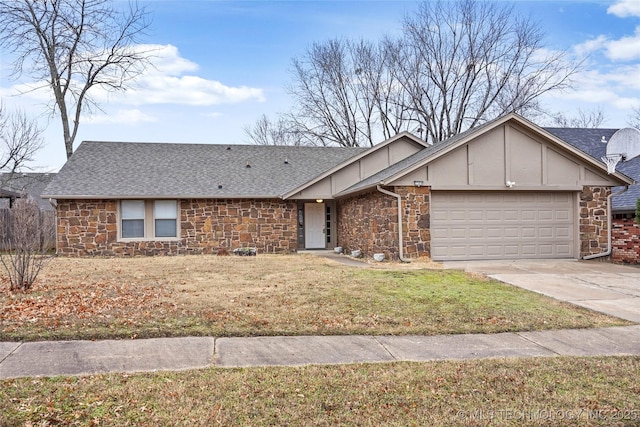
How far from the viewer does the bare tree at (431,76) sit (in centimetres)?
2803

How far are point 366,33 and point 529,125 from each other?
2027cm

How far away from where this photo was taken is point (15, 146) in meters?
27.0

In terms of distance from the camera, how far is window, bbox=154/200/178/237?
669 inches

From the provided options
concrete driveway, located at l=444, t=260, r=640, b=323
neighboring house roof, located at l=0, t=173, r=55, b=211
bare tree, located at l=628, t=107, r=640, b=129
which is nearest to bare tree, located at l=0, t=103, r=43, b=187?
neighboring house roof, located at l=0, t=173, r=55, b=211

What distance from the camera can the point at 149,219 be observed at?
16875 millimetres

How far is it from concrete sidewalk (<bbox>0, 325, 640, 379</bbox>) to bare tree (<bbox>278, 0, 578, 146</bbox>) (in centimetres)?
2507

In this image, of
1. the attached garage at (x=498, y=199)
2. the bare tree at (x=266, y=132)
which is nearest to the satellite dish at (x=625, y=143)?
the attached garage at (x=498, y=199)

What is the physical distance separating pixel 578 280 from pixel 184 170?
1394cm

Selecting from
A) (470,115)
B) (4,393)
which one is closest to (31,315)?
(4,393)

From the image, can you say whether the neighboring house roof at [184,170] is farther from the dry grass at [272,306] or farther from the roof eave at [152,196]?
the dry grass at [272,306]

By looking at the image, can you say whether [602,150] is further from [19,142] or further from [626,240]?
[19,142]

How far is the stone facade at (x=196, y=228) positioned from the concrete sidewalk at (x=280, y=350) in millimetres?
11914

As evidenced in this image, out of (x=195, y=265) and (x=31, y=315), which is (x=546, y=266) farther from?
→ (x=31, y=315)

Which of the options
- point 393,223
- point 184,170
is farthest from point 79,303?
point 184,170
